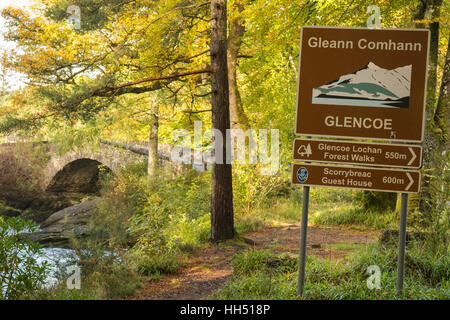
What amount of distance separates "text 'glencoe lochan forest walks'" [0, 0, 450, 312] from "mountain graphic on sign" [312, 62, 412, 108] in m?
0.01

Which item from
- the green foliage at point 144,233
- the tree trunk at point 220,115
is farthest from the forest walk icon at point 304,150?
the tree trunk at point 220,115

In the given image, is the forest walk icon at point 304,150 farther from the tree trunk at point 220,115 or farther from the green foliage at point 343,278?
the tree trunk at point 220,115

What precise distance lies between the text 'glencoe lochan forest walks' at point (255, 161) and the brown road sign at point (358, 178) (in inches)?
0.6

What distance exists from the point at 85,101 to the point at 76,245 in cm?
343

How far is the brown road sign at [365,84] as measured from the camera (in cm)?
421

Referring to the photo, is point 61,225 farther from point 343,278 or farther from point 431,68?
point 343,278

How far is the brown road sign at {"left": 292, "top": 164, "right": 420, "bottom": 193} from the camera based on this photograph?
162 inches

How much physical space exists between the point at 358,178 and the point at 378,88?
2.94ft

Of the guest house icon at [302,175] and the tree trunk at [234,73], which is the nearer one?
the guest house icon at [302,175]

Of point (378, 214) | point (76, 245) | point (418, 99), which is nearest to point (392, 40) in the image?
point (418, 99)

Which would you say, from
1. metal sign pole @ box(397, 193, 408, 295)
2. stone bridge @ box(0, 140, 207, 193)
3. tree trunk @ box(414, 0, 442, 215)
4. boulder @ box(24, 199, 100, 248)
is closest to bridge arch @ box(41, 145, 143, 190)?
stone bridge @ box(0, 140, 207, 193)

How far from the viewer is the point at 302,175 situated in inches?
169

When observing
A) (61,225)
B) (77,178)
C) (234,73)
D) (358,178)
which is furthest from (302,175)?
(77,178)

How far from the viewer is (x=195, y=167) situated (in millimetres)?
14023
